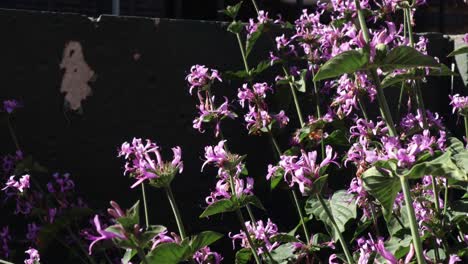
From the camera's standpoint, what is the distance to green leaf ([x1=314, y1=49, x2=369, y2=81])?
1.75 m

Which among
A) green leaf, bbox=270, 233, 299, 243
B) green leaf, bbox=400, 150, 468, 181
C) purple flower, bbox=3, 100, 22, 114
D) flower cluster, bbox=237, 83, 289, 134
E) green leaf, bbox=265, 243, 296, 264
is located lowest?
green leaf, bbox=265, 243, 296, 264

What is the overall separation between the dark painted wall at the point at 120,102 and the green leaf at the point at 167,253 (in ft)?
4.50

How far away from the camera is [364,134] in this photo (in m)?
2.58

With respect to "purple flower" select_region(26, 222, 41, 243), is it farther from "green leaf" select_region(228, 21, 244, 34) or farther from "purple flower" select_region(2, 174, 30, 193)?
"green leaf" select_region(228, 21, 244, 34)

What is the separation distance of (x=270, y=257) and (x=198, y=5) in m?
3.53

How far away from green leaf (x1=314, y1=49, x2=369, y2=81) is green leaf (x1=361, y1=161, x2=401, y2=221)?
0.23 meters

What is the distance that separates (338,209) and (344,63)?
933mm

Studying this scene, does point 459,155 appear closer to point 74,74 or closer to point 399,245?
point 399,245

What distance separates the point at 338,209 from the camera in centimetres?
262

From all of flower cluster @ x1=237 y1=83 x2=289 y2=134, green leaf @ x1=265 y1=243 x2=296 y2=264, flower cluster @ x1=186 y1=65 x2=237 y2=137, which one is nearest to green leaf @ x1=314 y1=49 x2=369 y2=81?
green leaf @ x1=265 y1=243 x2=296 y2=264

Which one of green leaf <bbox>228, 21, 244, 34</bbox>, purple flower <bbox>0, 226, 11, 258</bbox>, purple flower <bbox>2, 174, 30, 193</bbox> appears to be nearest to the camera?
purple flower <bbox>2, 174, 30, 193</bbox>

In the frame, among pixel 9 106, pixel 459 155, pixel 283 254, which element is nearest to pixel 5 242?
pixel 9 106

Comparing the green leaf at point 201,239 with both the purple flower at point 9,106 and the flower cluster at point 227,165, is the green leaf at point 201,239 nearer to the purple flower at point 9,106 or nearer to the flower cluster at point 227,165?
the flower cluster at point 227,165

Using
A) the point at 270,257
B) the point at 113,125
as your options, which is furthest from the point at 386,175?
the point at 113,125
